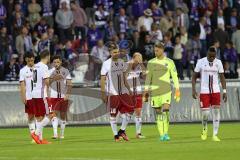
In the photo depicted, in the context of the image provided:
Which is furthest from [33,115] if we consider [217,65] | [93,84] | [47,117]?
[93,84]

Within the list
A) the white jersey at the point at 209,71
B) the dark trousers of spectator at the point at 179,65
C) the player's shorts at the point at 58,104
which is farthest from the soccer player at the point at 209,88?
the dark trousers of spectator at the point at 179,65

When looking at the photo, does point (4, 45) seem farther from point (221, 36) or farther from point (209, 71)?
point (209, 71)

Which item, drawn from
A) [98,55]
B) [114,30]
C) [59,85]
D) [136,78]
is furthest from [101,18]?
[59,85]

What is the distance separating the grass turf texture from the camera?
18.8m

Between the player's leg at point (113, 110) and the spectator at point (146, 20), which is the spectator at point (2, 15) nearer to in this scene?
the spectator at point (146, 20)

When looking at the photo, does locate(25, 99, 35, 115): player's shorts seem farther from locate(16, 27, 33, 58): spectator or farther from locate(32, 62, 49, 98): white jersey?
locate(16, 27, 33, 58): spectator

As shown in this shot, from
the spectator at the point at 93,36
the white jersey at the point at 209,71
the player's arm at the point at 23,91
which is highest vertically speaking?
the spectator at the point at 93,36

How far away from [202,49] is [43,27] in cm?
642

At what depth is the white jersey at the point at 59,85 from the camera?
87.1 ft

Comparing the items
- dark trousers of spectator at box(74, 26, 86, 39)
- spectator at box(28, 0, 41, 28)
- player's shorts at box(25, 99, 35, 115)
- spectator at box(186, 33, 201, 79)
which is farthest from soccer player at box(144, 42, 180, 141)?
spectator at box(28, 0, 41, 28)

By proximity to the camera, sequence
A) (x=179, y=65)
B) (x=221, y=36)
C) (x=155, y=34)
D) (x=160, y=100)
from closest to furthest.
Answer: (x=160, y=100) < (x=179, y=65) < (x=155, y=34) < (x=221, y=36)

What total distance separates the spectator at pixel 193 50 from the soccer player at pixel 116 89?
463 inches

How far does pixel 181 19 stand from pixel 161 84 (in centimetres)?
1473

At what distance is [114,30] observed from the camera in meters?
37.1
